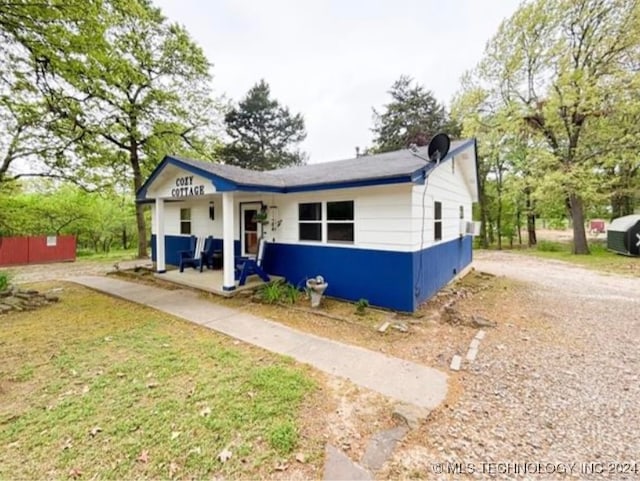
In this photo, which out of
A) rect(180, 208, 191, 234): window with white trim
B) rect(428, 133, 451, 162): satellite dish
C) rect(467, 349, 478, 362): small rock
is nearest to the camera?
rect(467, 349, 478, 362): small rock

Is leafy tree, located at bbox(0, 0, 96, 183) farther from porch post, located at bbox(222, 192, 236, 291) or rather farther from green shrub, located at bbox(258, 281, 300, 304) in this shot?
green shrub, located at bbox(258, 281, 300, 304)

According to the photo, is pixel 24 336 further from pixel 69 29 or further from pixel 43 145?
pixel 43 145

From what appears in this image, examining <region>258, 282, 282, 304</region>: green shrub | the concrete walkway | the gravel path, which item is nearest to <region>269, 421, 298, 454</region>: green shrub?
the concrete walkway

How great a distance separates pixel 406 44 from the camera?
42.9 ft

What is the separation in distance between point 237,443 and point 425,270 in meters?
4.92

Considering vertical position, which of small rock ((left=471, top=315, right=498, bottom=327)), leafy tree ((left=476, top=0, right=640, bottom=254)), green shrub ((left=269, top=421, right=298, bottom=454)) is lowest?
green shrub ((left=269, top=421, right=298, bottom=454))

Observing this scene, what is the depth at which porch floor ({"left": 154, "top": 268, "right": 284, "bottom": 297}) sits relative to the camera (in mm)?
7070

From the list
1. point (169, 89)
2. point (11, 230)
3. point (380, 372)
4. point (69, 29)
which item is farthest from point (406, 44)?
point (11, 230)

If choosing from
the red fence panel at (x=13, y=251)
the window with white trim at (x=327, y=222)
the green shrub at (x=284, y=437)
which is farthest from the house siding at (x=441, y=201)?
the red fence panel at (x=13, y=251)

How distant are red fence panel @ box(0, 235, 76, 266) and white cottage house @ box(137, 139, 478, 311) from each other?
27.1ft

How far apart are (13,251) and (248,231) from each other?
39.1 feet

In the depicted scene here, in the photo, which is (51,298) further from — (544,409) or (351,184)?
(544,409)

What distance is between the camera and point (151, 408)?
2836 mm

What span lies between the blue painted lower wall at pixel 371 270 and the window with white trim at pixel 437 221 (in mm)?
247
